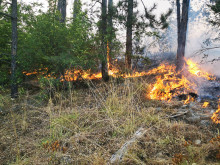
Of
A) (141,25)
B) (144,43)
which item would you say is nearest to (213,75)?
(144,43)

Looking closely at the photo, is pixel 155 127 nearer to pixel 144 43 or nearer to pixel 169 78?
pixel 169 78

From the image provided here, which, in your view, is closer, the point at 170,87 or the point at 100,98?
the point at 100,98

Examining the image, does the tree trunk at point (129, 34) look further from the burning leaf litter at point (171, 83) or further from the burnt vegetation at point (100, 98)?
the burning leaf litter at point (171, 83)

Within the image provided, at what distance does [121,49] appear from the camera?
841 centimetres

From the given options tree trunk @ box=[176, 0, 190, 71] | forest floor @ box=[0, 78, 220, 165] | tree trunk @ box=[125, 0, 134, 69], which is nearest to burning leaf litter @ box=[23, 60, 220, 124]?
tree trunk @ box=[176, 0, 190, 71]

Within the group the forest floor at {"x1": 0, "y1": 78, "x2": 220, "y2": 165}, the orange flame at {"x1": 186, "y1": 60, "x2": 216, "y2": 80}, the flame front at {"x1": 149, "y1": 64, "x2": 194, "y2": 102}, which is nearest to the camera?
the forest floor at {"x1": 0, "y1": 78, "x2": 220, "y2": 165}

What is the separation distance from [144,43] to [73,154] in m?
6.67

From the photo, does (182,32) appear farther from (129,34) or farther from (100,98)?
(100,98)

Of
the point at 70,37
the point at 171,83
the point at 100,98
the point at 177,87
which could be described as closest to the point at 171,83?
the point at 171,83

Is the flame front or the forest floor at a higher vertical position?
the flame front

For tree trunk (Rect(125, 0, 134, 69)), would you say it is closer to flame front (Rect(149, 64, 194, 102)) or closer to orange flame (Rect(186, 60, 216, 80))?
flame front (Rect(149, 64, 194, 102))

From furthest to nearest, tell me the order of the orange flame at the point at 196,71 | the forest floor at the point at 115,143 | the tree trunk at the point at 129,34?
the orange flame at the point at 196,71
the tree trunk at the point at 129,34
the forest floor at the point at 115,143

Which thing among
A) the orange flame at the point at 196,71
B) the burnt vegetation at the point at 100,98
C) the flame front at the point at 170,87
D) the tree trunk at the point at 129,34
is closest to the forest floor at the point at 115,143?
the burnt vegetation at the point at 100,98

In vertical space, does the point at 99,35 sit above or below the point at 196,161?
above
